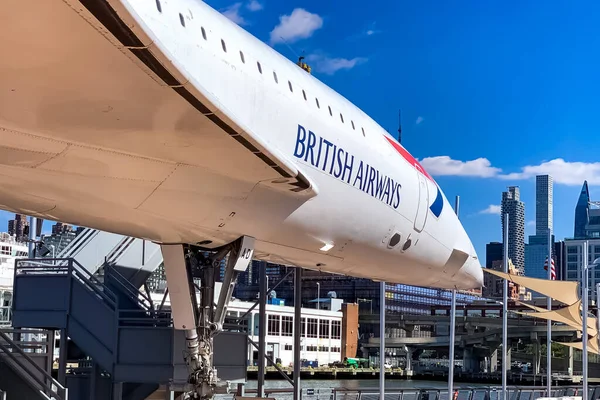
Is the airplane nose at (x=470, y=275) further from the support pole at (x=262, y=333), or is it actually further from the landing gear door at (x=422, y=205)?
the support pole at (x=262, y=333)

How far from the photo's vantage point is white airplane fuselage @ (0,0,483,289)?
545 centimetres

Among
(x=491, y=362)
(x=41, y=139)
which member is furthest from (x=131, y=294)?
(x=491, y=362)

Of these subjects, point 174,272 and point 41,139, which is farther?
point 174,272

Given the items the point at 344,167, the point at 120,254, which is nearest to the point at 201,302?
the point at 344,167

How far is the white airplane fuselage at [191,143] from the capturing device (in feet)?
17.9

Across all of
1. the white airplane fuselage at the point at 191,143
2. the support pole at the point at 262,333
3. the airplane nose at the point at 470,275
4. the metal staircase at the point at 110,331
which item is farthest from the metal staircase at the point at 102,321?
the airplane nose at the point at 470,275

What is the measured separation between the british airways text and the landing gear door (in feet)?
3.53

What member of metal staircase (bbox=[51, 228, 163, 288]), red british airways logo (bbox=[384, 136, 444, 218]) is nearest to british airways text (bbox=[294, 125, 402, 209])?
red british airways logo (bbox=[384, 136, 444, 218])

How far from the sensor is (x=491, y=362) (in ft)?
378

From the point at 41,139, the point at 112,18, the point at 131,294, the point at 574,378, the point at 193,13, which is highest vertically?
the point at 193,13

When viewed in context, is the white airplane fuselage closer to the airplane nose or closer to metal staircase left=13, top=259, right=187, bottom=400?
the airplane nose

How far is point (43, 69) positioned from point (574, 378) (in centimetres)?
10218

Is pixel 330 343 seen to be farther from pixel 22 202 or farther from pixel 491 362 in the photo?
pixel 22 202

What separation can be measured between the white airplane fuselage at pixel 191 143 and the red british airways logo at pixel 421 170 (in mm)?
69
